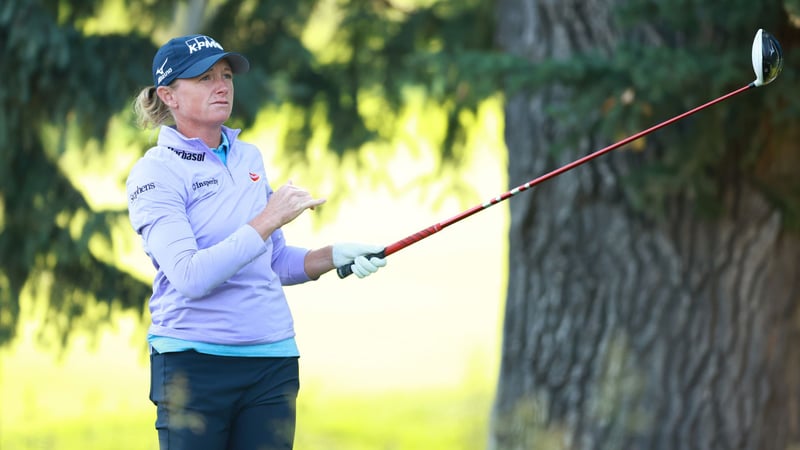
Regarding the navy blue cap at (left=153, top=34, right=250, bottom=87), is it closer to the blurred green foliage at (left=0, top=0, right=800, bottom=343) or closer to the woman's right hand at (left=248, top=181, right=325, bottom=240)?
the woman's right hand at (left=248, top=181, right=325, bottom=240)

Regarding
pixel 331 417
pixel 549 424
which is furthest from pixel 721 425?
pixel 331 417

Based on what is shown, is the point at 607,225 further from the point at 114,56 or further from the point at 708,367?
the point at 114,56

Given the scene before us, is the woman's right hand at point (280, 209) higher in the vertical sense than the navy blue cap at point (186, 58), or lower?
lower

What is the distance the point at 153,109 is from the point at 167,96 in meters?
0.12

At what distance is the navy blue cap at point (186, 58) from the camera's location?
286cm

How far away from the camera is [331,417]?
11703 millimetres

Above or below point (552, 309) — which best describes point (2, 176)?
above

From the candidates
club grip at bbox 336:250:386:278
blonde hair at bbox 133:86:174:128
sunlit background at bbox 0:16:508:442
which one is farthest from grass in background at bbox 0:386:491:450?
blonde hair at bbox 133:86:174:128

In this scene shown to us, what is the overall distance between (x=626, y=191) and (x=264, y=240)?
3.42 m

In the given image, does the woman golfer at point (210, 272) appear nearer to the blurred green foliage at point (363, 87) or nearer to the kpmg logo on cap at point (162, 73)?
the kpmg logo on cap at point (162, 73)

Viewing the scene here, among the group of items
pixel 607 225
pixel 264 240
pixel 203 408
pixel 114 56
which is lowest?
pixel 203 408

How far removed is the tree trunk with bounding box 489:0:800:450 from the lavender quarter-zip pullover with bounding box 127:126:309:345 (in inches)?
126

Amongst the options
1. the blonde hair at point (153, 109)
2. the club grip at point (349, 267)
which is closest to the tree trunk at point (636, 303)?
the club grip at point (349, 267)

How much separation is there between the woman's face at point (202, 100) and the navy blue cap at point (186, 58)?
27 millimetres
